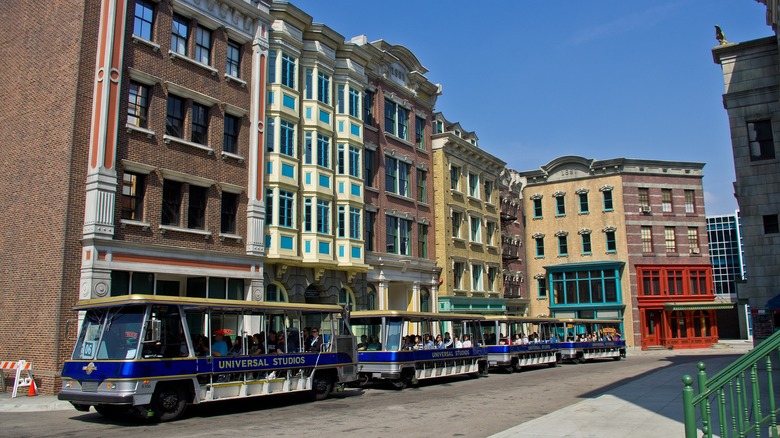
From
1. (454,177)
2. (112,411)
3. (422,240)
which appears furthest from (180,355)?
(454,177)

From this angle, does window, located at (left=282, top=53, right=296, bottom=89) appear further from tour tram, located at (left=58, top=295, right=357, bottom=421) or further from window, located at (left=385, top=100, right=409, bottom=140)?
tour tram, located at (left=58, top=295, right=357, bottom=421)

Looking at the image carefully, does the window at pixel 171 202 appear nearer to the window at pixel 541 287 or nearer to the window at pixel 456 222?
the window at pixel 456 222

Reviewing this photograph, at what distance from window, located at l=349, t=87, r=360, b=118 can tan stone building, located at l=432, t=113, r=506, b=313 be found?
9.46 meters

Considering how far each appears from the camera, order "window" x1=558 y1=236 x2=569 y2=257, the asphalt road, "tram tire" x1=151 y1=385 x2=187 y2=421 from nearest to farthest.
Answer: the asphalt road, "tram tire" x1=151 y1=385 x2=187 y2=421, "window" x1=558 y1=236 x2=569 y2=257

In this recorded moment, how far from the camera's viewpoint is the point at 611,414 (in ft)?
44.5

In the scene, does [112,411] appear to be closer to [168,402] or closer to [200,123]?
[168,402]

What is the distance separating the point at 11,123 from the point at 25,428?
13.7 m

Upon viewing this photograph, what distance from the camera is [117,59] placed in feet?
70.3

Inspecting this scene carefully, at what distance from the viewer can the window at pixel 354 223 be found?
31219 millimetres

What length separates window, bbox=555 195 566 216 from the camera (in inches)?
2180

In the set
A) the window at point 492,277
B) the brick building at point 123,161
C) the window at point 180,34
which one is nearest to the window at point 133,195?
the brick building at point 123,161

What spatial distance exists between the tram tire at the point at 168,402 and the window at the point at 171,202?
9782 mm

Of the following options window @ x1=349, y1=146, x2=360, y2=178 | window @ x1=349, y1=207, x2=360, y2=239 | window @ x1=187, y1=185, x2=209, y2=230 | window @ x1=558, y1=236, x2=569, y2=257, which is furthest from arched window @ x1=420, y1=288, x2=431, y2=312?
Result: window @ x1=558, y1=236, x2=569, y2=257

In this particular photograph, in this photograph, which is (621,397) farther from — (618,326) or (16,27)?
(618,326)
